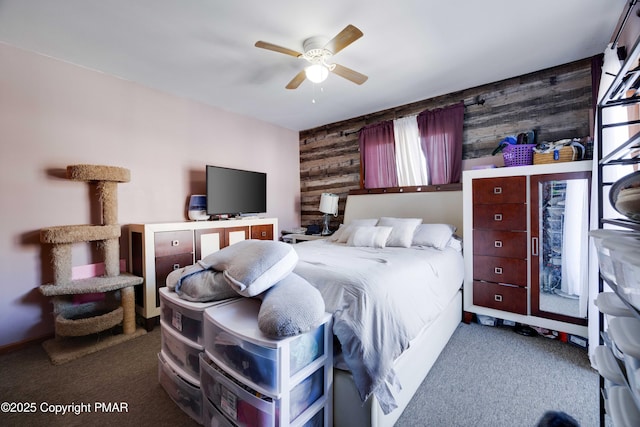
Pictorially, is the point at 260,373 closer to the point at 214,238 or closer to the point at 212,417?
the point at 212,417

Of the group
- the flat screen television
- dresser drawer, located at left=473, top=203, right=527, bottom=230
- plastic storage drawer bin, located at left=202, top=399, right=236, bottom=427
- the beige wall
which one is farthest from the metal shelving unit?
the beige wall

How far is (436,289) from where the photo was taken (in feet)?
6.76

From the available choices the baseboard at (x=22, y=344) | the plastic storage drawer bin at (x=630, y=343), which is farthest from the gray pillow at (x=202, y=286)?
the baseboard at (x=22, y=344)

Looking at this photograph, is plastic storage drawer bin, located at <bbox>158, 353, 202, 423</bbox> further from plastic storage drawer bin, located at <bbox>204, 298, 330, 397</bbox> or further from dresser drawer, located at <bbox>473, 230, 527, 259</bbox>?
dresser drawer, located at <bbox>473, 230, 527, 259</bbox>

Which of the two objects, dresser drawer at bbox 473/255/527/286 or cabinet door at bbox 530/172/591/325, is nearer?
cabinet door at bbox 530/172/591/325

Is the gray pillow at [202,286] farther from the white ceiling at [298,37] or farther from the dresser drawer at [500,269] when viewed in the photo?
the dresser drawer at [500,269]

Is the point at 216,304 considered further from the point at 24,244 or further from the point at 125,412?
the point at 24,244

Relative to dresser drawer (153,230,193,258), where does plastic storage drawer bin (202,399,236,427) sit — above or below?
below

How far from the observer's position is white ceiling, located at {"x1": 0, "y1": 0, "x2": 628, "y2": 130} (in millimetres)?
1877

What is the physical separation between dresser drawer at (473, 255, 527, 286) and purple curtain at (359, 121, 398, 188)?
59.7 inches

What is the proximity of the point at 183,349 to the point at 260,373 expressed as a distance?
71cm

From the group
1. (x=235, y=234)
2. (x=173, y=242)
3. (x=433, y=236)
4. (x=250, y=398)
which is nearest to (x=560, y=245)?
(x=433, y=236)

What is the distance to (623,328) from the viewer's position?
0.80 meters

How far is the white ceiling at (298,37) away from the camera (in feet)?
6.16
